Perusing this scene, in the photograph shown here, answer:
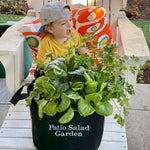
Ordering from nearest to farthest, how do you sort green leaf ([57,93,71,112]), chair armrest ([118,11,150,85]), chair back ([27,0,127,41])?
green leaf ([57,93,71,112]) < chair armrest ([118,11,150,85]) < chair back ([27,0,127,41])

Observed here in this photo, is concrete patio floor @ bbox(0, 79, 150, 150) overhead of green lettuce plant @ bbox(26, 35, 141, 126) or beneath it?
beneath

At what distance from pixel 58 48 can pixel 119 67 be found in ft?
3.00

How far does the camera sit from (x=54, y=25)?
2.21 meters

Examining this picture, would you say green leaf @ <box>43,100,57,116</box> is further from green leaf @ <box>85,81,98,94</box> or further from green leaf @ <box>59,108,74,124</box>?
green leaf @ <box>85,81,98,94</box>

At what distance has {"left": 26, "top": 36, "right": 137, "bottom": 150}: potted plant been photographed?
1.33m

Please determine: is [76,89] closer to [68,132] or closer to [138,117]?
[68,132]

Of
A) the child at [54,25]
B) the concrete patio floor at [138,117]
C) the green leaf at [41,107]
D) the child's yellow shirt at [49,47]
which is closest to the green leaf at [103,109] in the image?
the green leaf at [41,107]

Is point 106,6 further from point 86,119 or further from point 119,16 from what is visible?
point 86,119

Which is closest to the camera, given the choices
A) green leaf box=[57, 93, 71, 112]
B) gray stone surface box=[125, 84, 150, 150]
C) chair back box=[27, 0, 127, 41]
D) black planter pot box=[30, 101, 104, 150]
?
green leaf box=[57, 93, 71, 112]

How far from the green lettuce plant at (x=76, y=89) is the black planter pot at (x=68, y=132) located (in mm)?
57

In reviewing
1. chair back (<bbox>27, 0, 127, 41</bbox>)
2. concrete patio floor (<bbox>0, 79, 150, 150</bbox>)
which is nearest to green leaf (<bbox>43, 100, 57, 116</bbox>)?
concrete patio floor (<bbox>0, 79, 150, 150</bbox>)

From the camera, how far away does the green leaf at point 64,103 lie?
1305 millimetres

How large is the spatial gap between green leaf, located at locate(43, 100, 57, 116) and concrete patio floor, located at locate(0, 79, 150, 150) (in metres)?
1.21

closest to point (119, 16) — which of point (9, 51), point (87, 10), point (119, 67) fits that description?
point (87, 10)
